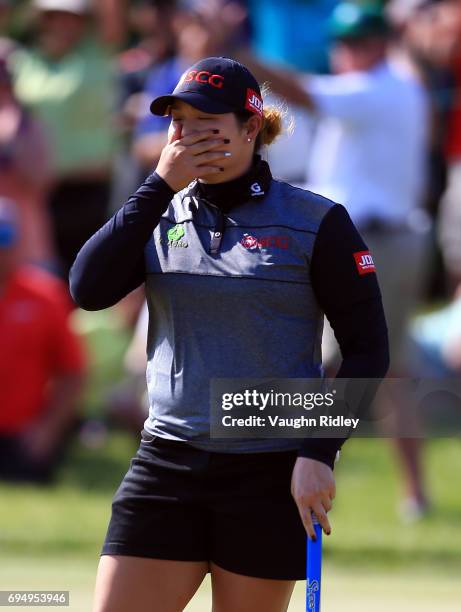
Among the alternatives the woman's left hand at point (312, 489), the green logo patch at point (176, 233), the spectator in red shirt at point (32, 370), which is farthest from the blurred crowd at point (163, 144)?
the woman's left hand at point (312, 489)

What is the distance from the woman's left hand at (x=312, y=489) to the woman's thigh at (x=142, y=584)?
377 millimetres

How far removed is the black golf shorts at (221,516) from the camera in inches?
140

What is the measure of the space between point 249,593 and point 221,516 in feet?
0.71

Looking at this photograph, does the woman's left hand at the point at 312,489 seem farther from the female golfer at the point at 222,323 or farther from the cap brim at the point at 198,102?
the cap brim at the point at 198,102

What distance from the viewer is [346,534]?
7414 mm

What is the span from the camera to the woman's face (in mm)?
3510

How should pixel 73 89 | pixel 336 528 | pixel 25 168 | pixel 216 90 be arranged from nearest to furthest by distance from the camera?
1. pixel 216 90
2. pixel 336 528
3. pixel 25 168
4. pixel 73 89

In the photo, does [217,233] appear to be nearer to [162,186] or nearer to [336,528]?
[162,186]

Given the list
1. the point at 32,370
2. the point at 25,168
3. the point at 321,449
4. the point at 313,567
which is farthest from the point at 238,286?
the point at 25,168

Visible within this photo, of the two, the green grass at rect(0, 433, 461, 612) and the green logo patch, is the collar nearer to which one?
the green logo patch

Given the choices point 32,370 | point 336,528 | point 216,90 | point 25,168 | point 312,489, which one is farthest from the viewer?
point 25,168

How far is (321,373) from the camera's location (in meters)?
3.67

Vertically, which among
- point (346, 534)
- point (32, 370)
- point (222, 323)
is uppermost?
point (32, 370)

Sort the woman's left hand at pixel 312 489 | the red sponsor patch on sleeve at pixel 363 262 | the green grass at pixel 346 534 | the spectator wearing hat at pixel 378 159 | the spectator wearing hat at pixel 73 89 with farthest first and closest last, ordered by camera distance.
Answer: the spectator wearing hat at pixel 73 89 < the spectator wearing hat at pixel 378 159 < the green grass at pixel 346 534 < the red sponsor patch on sleeve at pixel 363 262 < the woman's left hand at pixel 312 489
